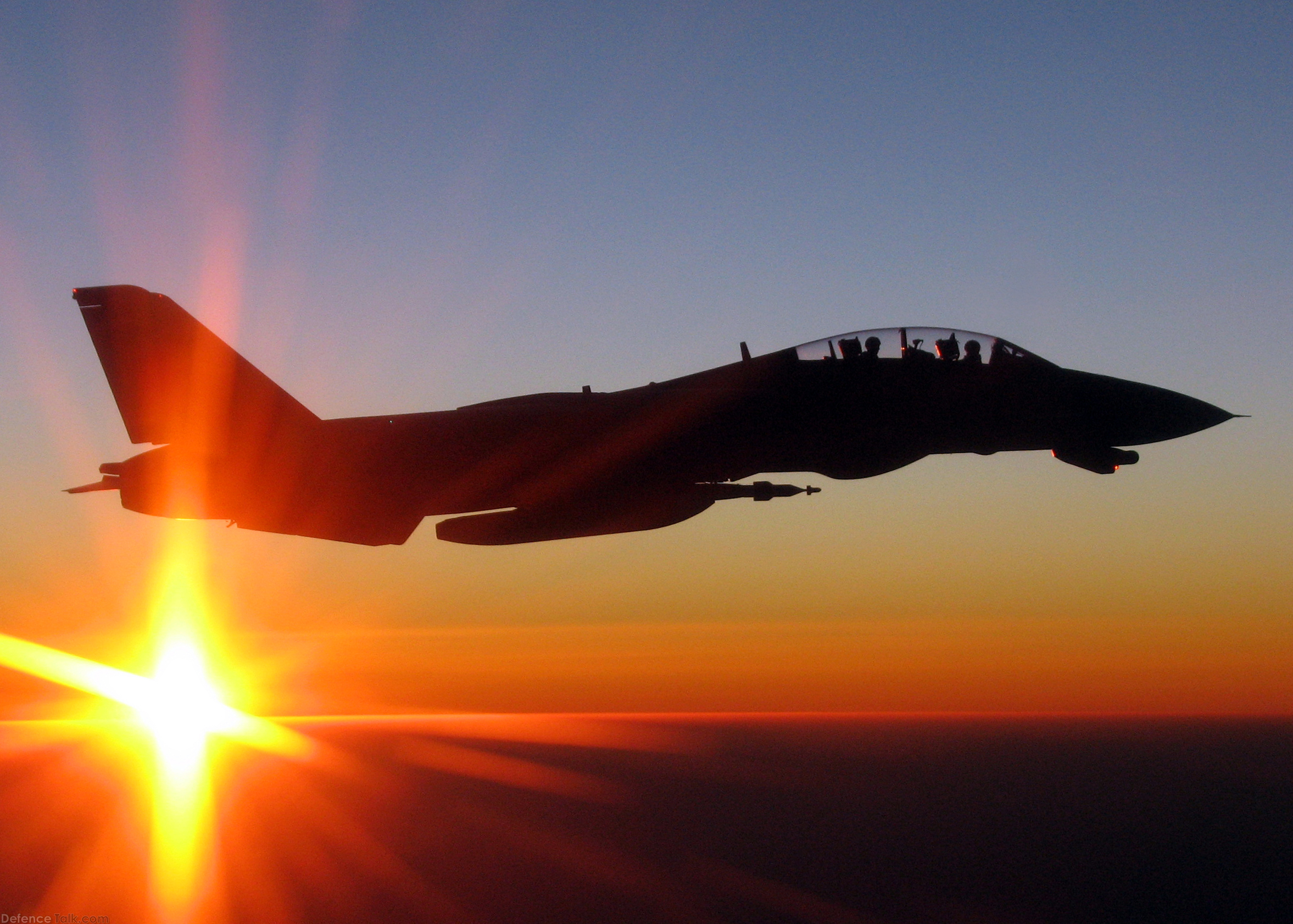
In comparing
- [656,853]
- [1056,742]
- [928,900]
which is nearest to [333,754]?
[656,853]

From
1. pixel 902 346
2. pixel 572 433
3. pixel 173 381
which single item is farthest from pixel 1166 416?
pixel 173 381

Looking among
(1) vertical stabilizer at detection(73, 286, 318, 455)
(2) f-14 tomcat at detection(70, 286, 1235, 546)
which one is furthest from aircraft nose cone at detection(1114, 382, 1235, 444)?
(1) vertical stabilizer at detection(73, 286, 318, 455)

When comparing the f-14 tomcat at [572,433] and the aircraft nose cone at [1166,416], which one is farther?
the aircraft nose cone at [1166,416]

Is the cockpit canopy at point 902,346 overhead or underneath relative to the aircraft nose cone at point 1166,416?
overhead

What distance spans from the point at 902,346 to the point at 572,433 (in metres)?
5.91

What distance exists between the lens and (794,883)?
73.8 meters

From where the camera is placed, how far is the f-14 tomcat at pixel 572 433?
14586 mm

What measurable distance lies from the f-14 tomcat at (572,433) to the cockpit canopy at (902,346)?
34mm

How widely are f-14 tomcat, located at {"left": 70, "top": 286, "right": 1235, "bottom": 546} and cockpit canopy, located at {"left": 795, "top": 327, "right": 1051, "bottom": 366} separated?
0.11 ft

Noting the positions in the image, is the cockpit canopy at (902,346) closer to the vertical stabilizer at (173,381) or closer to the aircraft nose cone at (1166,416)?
the aircraft nose cone at (1166,416)

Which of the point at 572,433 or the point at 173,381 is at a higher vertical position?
the point at 173,381

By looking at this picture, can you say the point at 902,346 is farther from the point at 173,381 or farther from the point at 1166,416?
the point at 173,381

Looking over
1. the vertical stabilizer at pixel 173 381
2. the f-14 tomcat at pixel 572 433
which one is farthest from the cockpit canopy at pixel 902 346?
the vertical stabilizer at pixel 173 381

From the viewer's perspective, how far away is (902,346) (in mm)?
15297
